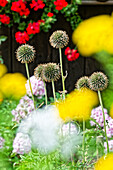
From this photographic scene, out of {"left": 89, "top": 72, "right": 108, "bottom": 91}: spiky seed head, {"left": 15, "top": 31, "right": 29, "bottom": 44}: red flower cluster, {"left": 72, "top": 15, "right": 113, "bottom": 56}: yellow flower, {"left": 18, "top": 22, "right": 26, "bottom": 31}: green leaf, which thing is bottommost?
{"left": 89, "top": 72, "right": 108, "bottom": 91}: spiky seed head

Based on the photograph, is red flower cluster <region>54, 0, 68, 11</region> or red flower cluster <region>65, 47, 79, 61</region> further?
red flower cluster <region>65, 47, 79, 61</region>

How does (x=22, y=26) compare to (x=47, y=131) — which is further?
(x=22, y=26)

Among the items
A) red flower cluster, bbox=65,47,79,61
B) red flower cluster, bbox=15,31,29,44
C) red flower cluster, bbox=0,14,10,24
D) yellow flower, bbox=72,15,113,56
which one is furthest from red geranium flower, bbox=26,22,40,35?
yellow flower, bbox=72,15,113,56

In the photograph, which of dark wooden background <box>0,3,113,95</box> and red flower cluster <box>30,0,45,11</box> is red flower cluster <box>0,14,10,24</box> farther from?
red flower cluster <box>30,0,45,11</box>

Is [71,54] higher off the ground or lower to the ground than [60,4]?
lower

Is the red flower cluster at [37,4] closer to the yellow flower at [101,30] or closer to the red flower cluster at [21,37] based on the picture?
the red flower cluster at [21,37]

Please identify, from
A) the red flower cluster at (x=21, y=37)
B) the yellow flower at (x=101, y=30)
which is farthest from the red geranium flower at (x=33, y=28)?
the yellow flower at (x=101, y=30)

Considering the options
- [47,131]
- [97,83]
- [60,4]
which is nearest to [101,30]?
[97,83]

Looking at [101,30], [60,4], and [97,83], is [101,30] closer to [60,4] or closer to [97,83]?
[97,83]
